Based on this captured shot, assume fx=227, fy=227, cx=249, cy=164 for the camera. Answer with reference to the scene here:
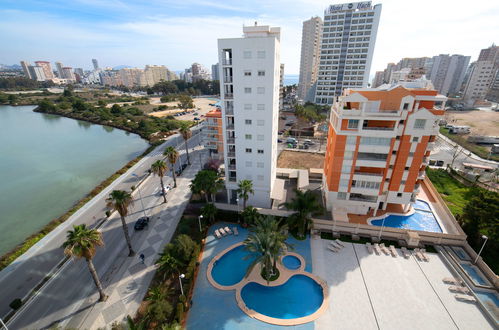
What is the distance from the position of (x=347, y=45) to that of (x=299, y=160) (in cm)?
8446

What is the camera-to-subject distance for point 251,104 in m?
37.9

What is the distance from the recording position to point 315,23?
505ft

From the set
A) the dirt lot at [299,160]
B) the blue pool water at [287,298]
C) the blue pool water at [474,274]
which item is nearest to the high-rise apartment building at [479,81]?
the dirt lot at [299,160]

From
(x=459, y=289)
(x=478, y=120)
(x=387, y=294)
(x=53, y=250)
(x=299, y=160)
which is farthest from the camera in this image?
(x=478, y=120)

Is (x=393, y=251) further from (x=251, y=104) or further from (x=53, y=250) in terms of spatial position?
(x=53, y=250)

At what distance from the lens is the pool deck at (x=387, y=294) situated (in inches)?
1003

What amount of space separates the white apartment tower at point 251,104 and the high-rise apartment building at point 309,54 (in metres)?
127

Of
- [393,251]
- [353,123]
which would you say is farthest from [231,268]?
[353,123]

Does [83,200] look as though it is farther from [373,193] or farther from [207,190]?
[373,193]

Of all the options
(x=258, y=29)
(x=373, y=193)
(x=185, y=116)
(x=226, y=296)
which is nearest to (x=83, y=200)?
(x=226, y=296)

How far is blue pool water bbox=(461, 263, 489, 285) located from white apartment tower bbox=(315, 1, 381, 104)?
360 feet

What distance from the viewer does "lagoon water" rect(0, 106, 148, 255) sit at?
154 ft

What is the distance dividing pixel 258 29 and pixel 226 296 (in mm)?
38383

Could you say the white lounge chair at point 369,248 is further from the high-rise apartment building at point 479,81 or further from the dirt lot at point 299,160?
the high-rise apartment building at point 479,81
